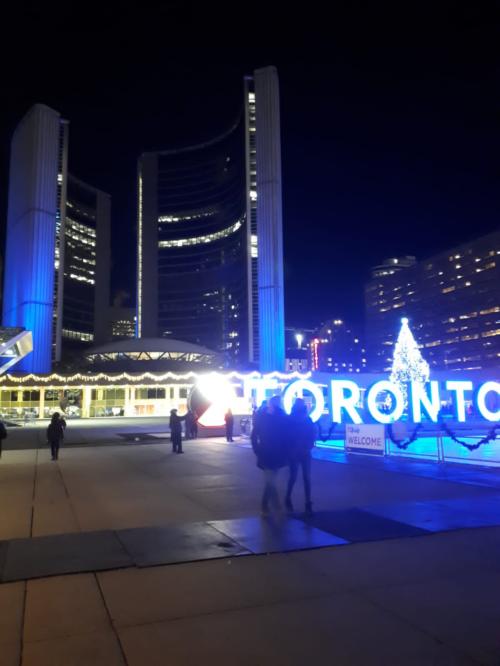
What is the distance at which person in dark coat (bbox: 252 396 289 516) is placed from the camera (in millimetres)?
8805

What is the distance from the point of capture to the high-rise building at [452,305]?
132500 millimetres

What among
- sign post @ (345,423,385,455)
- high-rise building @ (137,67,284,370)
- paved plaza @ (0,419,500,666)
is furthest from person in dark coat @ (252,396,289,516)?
high-rise building @ (137,67,284,370)

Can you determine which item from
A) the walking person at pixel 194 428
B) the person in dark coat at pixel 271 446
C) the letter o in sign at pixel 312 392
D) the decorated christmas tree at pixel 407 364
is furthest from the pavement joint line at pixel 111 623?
the decorated christmas tree at pixel 407 364

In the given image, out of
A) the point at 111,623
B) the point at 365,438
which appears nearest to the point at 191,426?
the point at 365,438

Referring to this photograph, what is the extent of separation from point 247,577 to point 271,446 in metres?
3.24

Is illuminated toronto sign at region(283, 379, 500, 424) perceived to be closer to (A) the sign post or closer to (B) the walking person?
(A) the sign post

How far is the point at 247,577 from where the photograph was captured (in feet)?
18.7

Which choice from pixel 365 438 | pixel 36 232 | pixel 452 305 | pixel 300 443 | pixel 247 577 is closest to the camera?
pixel 247 577

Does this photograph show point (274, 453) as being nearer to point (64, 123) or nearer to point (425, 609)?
point (425, 609)

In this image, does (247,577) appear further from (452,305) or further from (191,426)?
(452,305)

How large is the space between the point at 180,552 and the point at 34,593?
1833mm

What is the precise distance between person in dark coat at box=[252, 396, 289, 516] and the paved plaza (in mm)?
473

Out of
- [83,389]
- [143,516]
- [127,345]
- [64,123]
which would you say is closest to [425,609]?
[143,516]

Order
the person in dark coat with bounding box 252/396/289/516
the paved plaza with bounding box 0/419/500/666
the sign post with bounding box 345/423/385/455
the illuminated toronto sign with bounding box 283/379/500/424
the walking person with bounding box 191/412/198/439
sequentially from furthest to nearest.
→ the walking person with bounding box 191/412/198/439 < the illuminated toronto sign with bounding box 283/379/500/424 < the sign post with bounding box 345/423/385/455 < the person in dark coat with bounding box 252/396/289/516 < the paved plaza with bounding box 0/419/500/666
